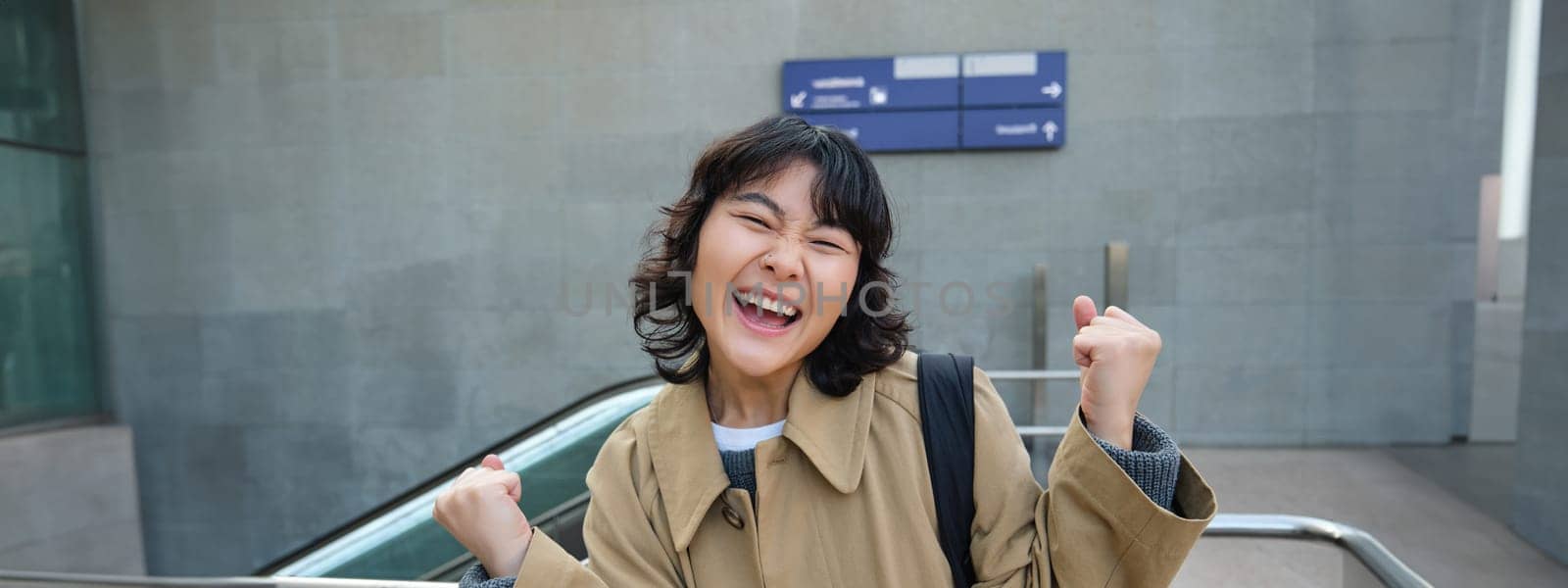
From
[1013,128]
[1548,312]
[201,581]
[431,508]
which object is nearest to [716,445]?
[201,581]

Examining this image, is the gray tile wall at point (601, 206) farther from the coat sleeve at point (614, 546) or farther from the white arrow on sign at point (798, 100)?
the coat sleeve at point (614, 546)

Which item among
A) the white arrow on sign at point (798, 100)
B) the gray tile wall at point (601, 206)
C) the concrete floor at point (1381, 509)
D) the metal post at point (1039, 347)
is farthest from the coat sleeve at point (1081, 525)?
the white arrow on sign at point (798, 100)

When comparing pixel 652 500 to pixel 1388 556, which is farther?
pixel 1388 556

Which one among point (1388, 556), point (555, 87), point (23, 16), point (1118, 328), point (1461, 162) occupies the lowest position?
point (1388, 556)

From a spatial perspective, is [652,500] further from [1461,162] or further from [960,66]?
[1461,162]

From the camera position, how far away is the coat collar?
3.26ft

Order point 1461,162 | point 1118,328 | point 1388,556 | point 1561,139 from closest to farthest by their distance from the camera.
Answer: point 1118,328
point 1388,556
point 1561,139
point 1461,162

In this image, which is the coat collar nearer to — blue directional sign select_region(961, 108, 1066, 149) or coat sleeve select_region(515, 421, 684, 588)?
coat sleeve select_region(515, 421, 684, 588)

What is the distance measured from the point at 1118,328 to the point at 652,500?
0.64 meters

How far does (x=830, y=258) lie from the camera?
1038 mm

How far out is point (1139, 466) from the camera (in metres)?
0.90

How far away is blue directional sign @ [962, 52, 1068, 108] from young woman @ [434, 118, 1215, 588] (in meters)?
4.39

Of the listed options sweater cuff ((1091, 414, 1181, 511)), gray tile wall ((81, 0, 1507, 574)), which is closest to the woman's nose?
sweater cuff ((1091, 414, 1181, 511))

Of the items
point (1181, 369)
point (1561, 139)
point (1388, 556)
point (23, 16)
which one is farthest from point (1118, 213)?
point (23, 16)
